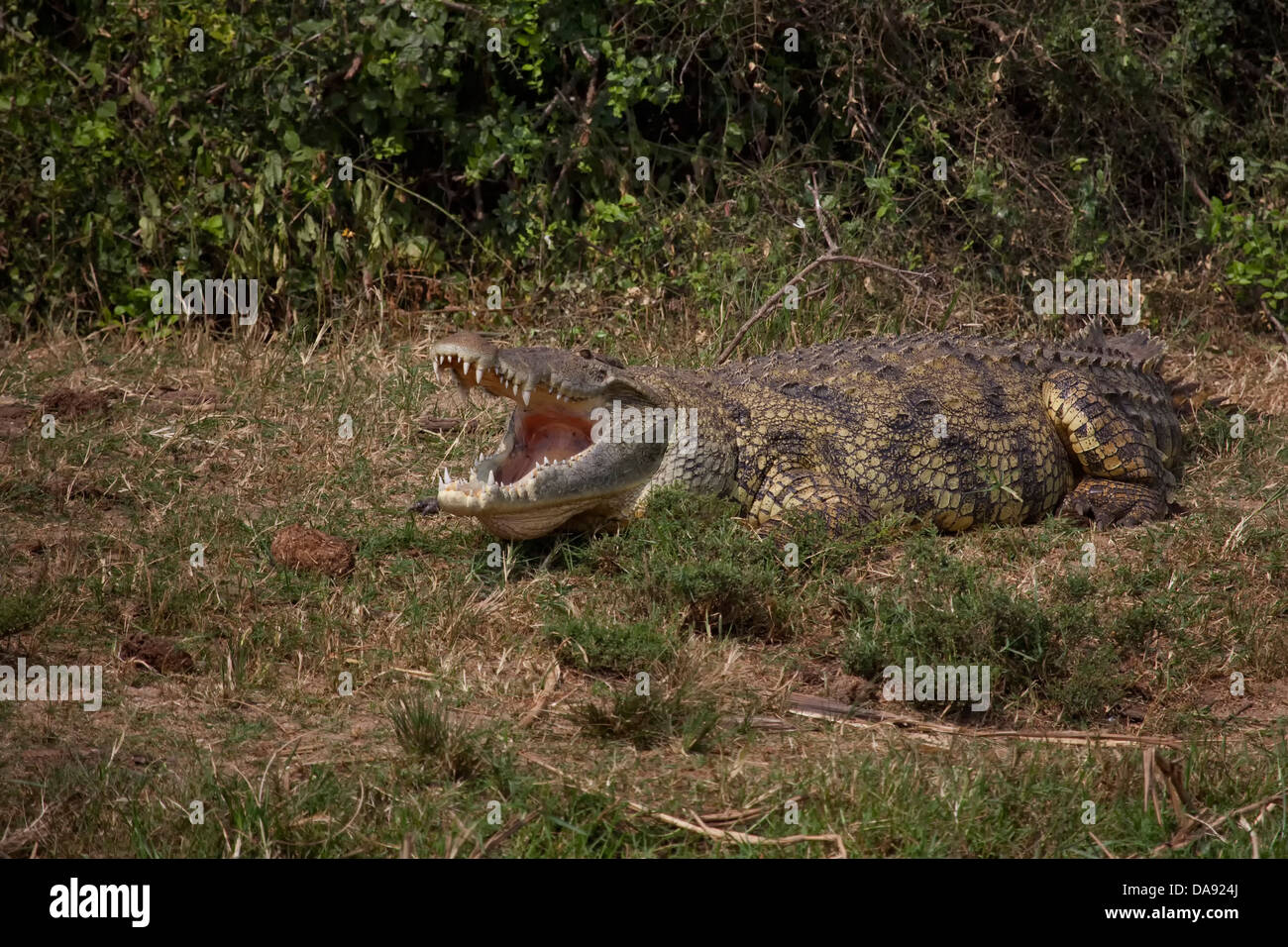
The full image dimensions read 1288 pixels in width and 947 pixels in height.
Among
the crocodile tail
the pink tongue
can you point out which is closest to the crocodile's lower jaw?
the pink tongue

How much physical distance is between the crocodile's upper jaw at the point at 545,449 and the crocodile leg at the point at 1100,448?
75.3 inches

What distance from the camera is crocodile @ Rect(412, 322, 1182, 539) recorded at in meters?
5.29

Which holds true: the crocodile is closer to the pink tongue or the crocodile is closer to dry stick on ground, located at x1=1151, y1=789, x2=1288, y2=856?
the pink tongue

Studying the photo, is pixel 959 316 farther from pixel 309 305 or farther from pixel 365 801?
pixel 365 801

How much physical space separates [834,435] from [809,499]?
35cm

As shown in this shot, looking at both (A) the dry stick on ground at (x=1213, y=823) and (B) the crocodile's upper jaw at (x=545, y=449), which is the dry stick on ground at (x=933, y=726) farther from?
(B) the crocodile's upper jaw at (x=545, y=449)

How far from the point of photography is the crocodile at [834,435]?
17.3ft

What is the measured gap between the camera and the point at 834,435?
5766 mm

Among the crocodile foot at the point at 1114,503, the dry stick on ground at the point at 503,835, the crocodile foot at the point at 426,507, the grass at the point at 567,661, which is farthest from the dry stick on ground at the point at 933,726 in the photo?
the crocodile foot at the point at 426,507

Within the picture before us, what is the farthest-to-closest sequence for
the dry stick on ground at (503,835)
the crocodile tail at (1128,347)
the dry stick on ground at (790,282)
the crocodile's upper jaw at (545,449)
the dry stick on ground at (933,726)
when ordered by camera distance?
the dry stick on ground at (790,282), the crocodile tail at (1128,347), the crocodile's upper jaw at (545,449), the dry stick on ground at (933,726), the dry stick on ground at (503,835)

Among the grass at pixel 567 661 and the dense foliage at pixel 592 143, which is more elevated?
the dense foliage at pixel 592 143

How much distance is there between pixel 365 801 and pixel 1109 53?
22.3 ft

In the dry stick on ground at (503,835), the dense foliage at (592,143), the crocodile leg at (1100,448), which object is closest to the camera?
the dry stick on ground at (503,835)
